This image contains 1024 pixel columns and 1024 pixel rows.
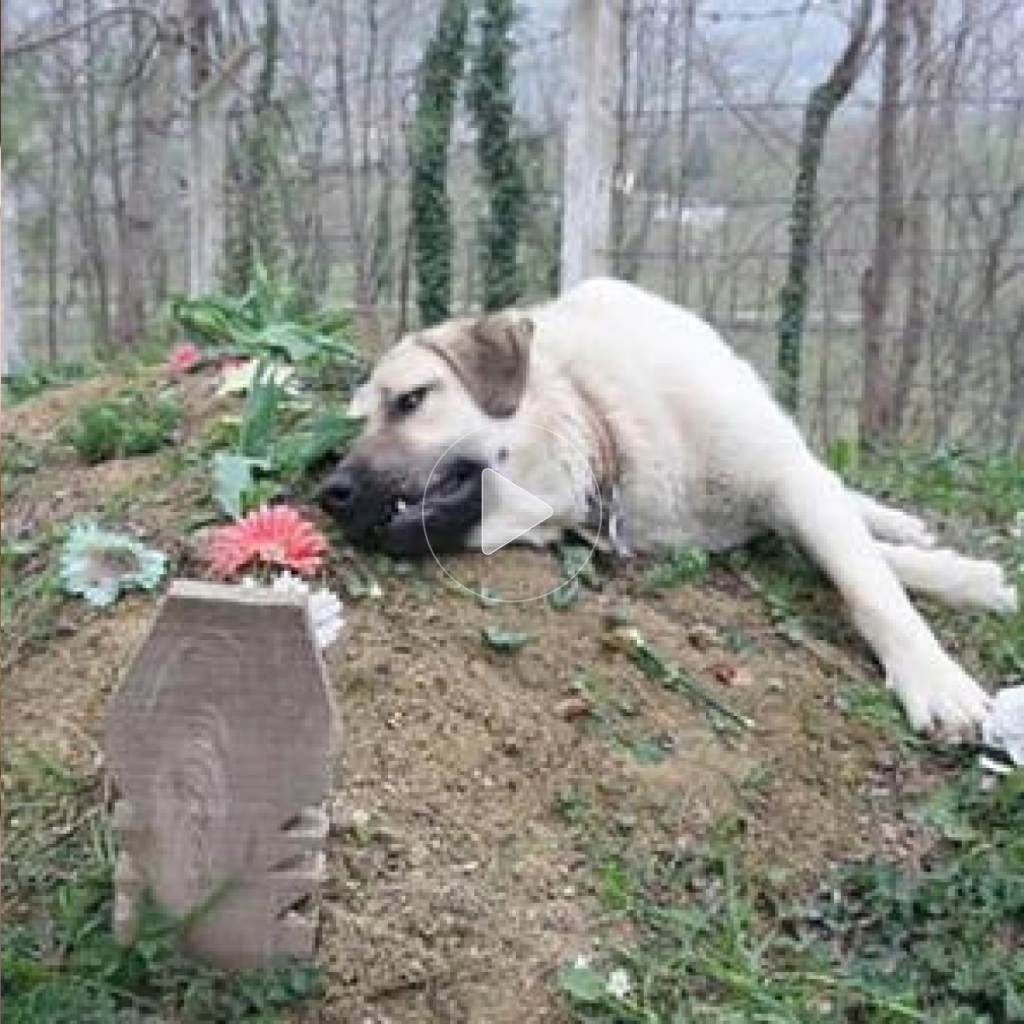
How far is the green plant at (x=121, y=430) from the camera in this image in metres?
3.96

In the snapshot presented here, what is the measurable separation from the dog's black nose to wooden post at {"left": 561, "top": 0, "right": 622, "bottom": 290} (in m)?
3.24

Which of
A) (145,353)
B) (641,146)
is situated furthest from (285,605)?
(641,146)

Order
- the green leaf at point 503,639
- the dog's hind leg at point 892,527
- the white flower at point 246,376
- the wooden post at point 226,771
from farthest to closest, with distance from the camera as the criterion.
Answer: the dog's hind leg at point 892,527 < the white flower at point 246,376 < the green leaf at point 503,639 < the wooden post at point 226,771

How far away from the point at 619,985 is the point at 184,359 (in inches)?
96.7

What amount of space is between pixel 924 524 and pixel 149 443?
1882 mm

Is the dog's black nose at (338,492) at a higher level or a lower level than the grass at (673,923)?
higher

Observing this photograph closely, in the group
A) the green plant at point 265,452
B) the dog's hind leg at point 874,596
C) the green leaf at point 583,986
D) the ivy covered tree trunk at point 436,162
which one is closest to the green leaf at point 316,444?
the green plant at point 265,452

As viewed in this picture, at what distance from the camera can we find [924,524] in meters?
4.73

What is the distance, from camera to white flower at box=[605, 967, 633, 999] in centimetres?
246

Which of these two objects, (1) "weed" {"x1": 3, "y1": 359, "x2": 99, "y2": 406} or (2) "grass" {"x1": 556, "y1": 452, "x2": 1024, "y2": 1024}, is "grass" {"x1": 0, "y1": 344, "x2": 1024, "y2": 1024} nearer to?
(2) "grass" {"x1": 556, "y1": 452, "x2": 1024, "y2": 1024}

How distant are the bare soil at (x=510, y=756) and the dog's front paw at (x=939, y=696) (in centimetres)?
9

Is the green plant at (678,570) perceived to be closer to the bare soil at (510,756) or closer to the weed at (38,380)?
the bare soil at (510,756)

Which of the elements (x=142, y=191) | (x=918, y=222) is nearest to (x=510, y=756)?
(x=918, y=222)

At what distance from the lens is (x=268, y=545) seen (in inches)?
126
